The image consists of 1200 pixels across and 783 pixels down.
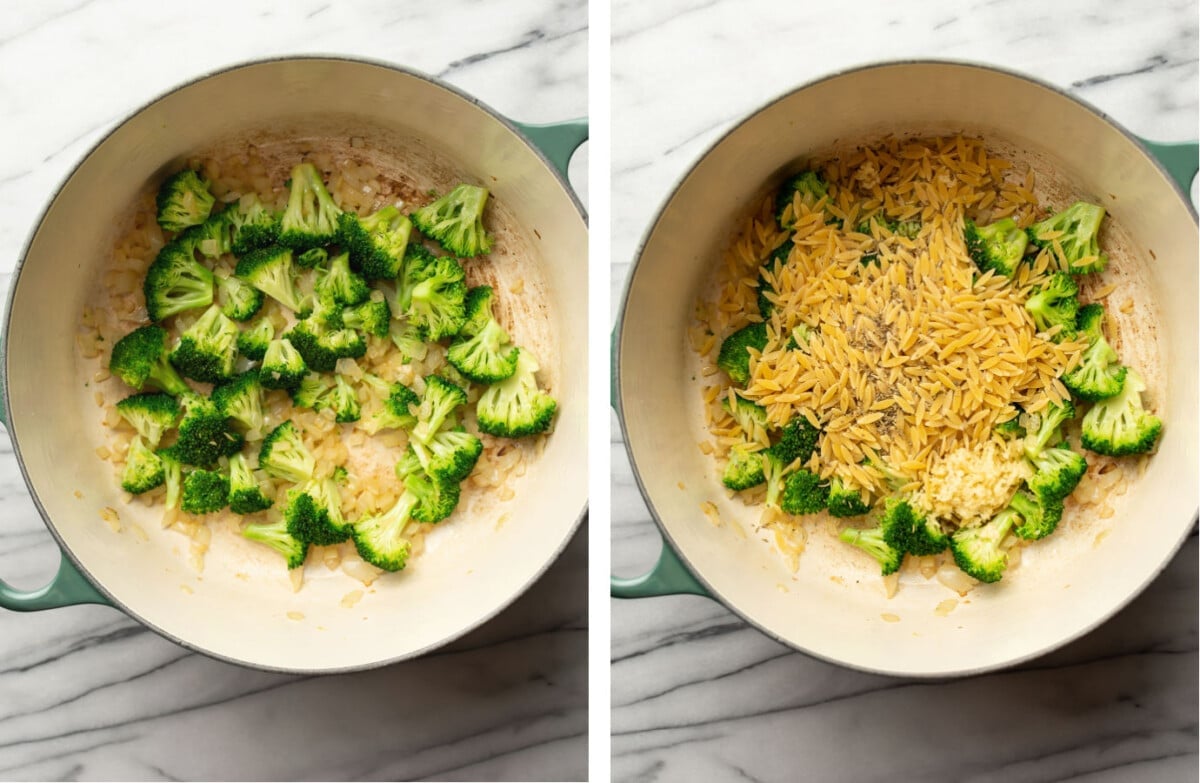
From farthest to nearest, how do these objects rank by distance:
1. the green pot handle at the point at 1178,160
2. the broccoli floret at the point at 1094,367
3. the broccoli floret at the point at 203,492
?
the broccoli floret at the point at 203,492 → the broccoli floret at the point at 1094,367 → the green pot handle at the point at 1178,160

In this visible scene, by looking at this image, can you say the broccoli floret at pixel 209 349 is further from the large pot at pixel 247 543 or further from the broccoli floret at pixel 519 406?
the broccoli floret at pixel 519 406

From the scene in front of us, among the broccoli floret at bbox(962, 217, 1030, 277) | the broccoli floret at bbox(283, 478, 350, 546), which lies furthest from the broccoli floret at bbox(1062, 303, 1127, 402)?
the broccoli floret at bbox(283, 478, 350, 546)

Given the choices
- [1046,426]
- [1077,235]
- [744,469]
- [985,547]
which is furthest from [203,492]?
[1077,235]

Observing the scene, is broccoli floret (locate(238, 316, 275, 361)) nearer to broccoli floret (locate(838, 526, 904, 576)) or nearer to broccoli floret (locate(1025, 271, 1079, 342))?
broccoli floret (locate(838, 526, 904, 576))

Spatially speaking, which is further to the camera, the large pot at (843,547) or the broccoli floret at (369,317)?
the broccoli floret at (369,317)

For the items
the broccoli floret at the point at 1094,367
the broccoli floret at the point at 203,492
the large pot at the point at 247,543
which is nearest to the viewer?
the large pot at the point at 247,543

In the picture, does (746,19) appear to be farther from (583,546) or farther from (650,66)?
(583,546)

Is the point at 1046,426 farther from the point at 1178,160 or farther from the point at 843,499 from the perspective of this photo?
the point at 1178,160

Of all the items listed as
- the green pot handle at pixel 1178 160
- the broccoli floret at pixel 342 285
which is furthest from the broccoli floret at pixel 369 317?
the green pot handle at pixel 1178 160
